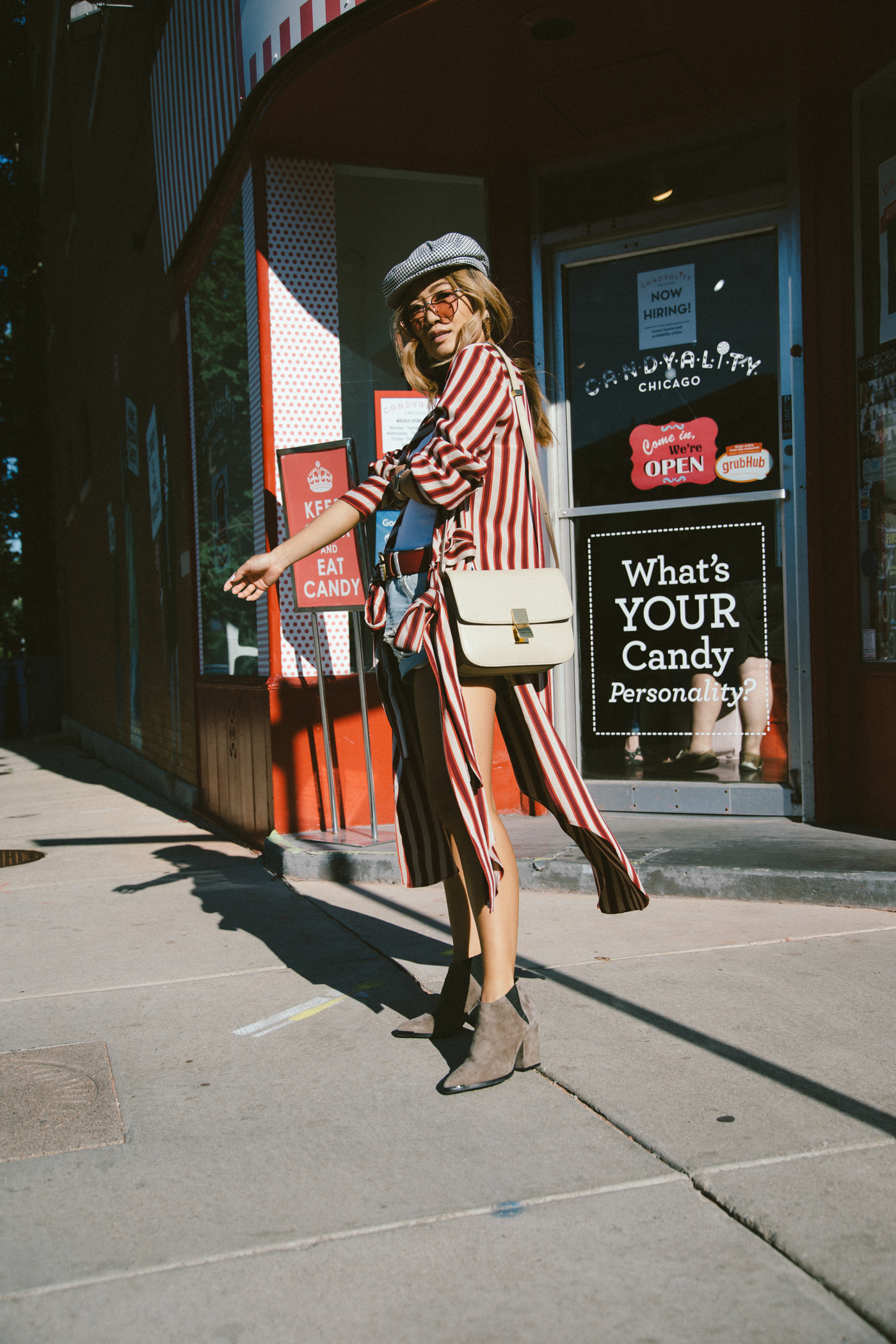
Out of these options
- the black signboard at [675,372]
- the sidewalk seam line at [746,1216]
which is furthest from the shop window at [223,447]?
the sidewalk seam line at [746,1216]

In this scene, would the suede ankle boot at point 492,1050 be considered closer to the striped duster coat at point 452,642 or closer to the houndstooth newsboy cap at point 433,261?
the striped duster coat at point 452,642

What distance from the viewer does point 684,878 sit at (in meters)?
4.70

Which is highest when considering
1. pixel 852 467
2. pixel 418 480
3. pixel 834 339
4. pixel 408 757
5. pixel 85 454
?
pixel 85 454

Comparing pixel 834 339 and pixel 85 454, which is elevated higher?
pixel 85 454

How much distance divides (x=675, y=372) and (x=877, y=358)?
1.01m

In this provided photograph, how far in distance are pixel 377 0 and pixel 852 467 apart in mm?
2930

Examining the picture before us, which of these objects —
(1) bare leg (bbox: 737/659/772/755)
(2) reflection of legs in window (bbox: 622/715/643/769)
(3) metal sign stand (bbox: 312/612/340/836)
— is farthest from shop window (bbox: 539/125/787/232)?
(2) reflection of legs in window (bbox: 622/715/643/769)

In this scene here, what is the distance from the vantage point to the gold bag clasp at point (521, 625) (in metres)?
2.72

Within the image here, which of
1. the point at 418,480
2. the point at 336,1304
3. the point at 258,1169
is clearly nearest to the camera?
the point at 336,1304

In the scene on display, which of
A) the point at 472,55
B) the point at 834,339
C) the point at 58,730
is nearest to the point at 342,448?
the point at 472,55

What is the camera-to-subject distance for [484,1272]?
1.93 m

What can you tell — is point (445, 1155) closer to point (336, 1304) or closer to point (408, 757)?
point (336, 1304)

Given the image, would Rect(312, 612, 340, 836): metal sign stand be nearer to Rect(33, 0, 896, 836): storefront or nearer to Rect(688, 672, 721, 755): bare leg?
Rect(33, 0, 896, 836): storefront

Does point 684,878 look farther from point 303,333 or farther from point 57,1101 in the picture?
point 303,333
